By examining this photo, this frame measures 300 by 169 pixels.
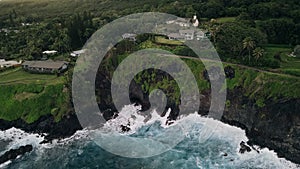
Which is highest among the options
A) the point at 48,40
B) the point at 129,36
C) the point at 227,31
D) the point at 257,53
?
the point at 227,31

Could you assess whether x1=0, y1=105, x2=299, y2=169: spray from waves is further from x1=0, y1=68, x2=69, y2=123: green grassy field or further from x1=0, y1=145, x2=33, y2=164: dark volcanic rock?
x1=0, y1=68, x2=69, y2=123: green grassy field

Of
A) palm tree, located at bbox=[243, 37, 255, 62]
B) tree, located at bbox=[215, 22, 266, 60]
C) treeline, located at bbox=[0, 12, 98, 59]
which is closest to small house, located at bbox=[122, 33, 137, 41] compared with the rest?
treeline, located at bbox=[0, 12, 98, 59]

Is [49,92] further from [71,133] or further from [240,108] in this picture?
[240,108]

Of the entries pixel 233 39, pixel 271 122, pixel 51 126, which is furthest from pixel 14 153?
pixel 233 39

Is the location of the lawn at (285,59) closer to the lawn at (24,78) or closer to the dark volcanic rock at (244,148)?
the dark volcanic rock at (244,148)

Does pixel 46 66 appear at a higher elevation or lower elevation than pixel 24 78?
higher

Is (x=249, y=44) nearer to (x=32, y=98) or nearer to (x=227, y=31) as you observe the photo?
(x=227, y=31)

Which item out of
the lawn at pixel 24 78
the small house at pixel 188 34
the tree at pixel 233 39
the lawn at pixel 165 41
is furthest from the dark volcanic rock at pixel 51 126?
the small house at pixel 188 34
